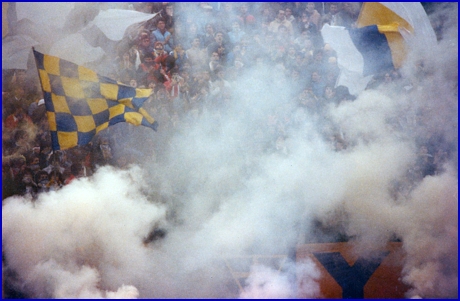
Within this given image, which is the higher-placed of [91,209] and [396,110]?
[396,110]

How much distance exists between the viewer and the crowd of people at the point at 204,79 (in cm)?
410

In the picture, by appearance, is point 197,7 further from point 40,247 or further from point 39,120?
point 40,247

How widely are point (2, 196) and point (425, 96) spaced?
15.8 ft

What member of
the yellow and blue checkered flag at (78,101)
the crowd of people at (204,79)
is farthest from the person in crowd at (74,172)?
the yellow and blue checkered flag at (78,101)

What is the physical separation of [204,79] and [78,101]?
4.46 feet

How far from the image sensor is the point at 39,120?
4.10 metres

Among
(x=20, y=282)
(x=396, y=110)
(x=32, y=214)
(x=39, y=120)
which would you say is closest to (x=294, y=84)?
(x=396, y=110)

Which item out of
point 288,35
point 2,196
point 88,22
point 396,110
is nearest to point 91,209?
point 2,196

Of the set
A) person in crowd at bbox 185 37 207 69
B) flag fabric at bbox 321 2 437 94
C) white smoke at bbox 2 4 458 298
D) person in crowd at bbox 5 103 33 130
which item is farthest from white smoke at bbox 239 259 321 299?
person in crowd at bbox 5 103 33 130

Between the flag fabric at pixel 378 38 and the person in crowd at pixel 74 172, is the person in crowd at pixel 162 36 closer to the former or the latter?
the person in crowd at pixel 74 172

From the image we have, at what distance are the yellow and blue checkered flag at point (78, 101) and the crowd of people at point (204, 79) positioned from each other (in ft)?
0.59

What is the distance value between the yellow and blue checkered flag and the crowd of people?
18 cm

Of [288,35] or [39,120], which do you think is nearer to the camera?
[39,120]

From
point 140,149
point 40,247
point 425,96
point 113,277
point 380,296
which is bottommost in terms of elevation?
point 380,296
